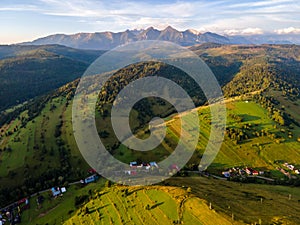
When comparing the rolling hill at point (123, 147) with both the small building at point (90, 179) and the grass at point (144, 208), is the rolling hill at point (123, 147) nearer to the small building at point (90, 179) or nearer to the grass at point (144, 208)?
the grass at point (144, 208)

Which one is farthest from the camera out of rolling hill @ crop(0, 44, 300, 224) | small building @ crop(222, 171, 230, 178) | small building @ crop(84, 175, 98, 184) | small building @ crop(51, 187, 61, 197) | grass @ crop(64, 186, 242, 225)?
rolling hill @ crop(0, 44, 300, 224)

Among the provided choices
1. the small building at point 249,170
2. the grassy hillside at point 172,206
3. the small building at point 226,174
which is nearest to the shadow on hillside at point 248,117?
the small building at point 249,170

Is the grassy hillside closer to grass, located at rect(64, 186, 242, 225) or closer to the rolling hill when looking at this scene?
grass, located at rect(64, 186, 242, 225)

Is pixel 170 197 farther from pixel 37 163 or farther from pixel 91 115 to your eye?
pixel 91 115

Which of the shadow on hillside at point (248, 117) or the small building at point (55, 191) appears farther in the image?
the shadow on hillside at point (248, 117)

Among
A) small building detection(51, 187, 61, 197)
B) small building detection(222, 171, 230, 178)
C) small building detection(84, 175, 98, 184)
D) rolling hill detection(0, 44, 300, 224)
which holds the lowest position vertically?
small building detection(84, 175, 98, 184)

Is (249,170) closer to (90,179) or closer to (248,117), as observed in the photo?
(248,117)

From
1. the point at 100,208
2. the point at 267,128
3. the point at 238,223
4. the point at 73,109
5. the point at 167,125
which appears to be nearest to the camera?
the point at 238,223

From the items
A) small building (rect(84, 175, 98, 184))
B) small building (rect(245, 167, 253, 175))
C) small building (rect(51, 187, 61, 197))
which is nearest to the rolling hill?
small building (rect(245, 167, 253, 175))

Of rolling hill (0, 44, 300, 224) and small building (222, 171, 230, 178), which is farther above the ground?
rolling hill (0, 44, 300, 224)

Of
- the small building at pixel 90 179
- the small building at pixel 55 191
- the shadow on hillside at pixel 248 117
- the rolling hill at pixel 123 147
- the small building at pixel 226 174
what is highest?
the shadow on hillside at pixel 248 117

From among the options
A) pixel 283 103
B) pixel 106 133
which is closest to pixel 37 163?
A: pixel 106 133
